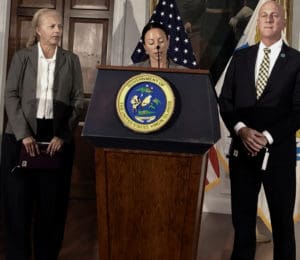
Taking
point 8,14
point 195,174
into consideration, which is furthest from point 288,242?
point 8,14

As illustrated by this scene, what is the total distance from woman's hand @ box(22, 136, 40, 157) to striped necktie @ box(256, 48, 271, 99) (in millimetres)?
1113

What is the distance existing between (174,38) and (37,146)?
205cm

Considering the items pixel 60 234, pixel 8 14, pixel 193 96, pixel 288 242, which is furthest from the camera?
pixel 8 14

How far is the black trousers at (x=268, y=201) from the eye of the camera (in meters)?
2.10

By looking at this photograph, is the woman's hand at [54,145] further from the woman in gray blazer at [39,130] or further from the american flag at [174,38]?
the american flag at [174,38]

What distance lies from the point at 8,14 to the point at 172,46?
1747 mm

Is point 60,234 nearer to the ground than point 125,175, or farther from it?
nearer to the ground

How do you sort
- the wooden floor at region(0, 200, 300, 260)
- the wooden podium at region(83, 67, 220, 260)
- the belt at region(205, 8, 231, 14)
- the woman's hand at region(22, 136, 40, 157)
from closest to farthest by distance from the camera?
the wooden podium at region(83, 67, 220, 260)
the woman's hand at region(22, 136, 40, 157)
the wooden floor at region(0, 200, 300, 260)
the belt at region(205, 8, 231, 14)

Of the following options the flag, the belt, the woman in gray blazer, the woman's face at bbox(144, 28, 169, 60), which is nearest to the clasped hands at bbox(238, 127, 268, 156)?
the woman's face at bbox(144, 28, 169, 60)

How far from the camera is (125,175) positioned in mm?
1683

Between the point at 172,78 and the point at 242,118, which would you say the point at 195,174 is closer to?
the point at 172,78

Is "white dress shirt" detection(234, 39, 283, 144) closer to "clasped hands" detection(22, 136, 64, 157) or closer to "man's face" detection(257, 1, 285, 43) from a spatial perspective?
"man's face" detection(257, 1, 285, 43)

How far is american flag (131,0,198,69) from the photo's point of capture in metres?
3.78

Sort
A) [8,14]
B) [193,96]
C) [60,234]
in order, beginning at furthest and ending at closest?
[8,14]
[60,234]
[193,96]
